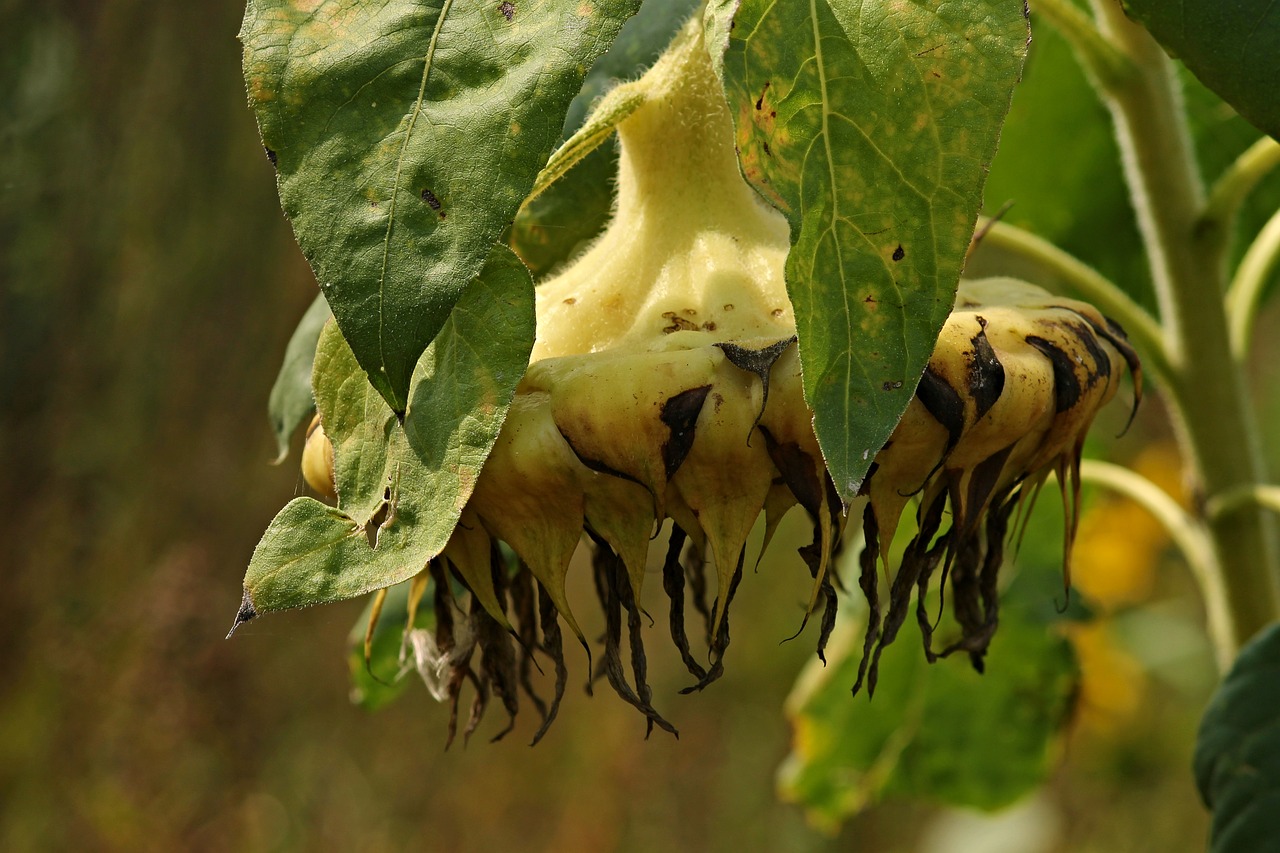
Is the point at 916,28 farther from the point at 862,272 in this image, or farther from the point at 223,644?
the point at 223,644

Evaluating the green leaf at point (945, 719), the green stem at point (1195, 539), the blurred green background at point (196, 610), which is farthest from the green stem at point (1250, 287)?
the blurred green background at point (196, 610)

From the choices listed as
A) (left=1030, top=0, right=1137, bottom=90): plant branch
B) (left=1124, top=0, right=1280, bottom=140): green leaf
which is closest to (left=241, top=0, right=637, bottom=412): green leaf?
(left=1124, top=0, right=1280, bottom=140): green leaf

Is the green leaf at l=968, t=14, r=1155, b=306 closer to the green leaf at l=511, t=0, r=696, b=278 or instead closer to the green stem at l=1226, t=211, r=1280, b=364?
the green stem at l=1226, t=211, r=1280, b=364

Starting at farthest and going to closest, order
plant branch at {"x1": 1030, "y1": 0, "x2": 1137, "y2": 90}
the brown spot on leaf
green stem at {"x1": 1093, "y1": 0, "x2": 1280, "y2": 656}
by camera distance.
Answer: green stem at {"x1": 1093, "y1": 0, "x2": 1280, "y2": 656} < plant branch at {"x1": 1030, "y1": 0, "x2": 1137, "y2": 90} < the brown spot on leaf

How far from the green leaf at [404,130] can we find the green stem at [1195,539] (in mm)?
687

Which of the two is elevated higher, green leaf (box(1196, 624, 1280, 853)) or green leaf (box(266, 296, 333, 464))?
green leaf (box(266, 296, 333, 464))

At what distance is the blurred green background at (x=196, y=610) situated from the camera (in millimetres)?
2932

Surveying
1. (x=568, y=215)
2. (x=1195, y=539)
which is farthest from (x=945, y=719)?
(x=568, y=215)

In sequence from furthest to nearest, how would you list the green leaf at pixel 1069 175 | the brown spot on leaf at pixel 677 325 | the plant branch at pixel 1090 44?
the green leaf at pixel 1069 175 < the plant branch at pixel 1090 44 < the brown spot on leaf at pixel 677 325

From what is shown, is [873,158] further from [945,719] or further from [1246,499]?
[945,719]

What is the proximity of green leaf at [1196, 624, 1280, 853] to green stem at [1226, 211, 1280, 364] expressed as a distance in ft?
0.79

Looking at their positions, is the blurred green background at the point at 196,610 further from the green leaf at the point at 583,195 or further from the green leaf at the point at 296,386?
the green leaf at the point at 583,195

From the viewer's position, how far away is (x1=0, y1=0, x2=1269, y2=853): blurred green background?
115 inches

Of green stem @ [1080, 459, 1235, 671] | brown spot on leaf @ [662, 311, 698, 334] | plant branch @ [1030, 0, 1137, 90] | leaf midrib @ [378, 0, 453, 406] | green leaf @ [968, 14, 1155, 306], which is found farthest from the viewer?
green leaf @ [968, 14, 1155, 306]
